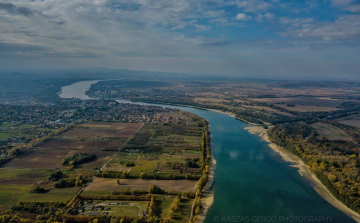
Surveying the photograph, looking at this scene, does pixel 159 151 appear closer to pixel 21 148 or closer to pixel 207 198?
pixel 207 198

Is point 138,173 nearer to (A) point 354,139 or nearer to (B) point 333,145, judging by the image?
(B) point 333,145

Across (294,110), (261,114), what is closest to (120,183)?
(261,114)

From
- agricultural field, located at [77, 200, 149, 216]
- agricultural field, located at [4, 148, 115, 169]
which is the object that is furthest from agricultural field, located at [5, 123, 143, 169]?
agricultural field, located at [77, 200, 149, 216]

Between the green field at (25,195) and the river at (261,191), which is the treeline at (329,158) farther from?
the green field at (25,195)

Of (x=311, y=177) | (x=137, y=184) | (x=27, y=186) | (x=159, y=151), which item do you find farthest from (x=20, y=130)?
(x=311, y=177)

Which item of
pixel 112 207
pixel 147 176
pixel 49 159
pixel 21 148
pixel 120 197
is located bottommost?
pixel 112 207

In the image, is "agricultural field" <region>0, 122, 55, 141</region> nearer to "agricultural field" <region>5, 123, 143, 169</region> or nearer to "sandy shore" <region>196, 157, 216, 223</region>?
"agricultural field" <region>5, 123, 143, 169</region>

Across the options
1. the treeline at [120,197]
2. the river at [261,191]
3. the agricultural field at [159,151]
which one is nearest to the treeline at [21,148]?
the agricultural field at [159,151]
